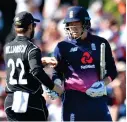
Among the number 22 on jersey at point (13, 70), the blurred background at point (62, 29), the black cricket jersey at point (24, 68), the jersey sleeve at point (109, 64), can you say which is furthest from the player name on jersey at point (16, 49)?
the blurred background at point (62, 29)

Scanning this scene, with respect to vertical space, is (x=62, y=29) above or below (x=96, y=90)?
above

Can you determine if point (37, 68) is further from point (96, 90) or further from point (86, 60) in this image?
point (96, 90)

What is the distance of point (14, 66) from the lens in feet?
28.4

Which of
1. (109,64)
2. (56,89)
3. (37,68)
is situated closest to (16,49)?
(37,68)

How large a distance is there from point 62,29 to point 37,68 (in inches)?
240

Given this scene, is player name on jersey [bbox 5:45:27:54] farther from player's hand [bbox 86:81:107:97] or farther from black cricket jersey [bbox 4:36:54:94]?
player's hand [bbox 86:81:107:97]

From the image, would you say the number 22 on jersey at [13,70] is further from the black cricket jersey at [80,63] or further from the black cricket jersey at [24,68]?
the black cricket jersey at [80,63]

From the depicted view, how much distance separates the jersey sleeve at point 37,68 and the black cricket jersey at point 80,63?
35 centimetres

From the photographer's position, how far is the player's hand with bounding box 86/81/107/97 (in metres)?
8.73

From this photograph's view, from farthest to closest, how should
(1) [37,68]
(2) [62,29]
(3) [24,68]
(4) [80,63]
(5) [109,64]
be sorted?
(2) [62,29], (5) [109,64], (4) [80,63], (3) [24,68], (1) [37,68]

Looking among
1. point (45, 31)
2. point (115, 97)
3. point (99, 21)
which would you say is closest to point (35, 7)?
point (45, 31)

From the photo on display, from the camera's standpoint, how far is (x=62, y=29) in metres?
14.4

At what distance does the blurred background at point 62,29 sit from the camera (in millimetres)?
12102

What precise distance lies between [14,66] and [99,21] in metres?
6.09
